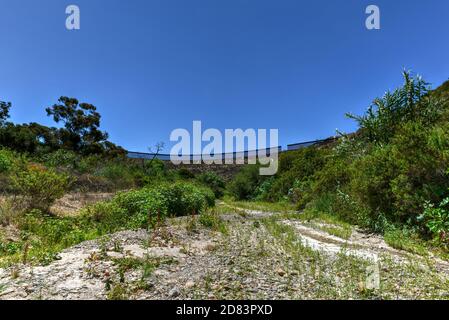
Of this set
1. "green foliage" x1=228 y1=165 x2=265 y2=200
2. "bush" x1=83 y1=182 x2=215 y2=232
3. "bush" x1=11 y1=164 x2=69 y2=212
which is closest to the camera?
"bush" x1=83 y1=182 x2=215 y2=232

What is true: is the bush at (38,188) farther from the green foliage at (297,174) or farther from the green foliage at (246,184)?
the green foliage at (246,184)

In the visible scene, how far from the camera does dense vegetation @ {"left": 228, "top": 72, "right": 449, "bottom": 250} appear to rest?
6.22 m

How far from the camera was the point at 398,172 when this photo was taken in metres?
7.62

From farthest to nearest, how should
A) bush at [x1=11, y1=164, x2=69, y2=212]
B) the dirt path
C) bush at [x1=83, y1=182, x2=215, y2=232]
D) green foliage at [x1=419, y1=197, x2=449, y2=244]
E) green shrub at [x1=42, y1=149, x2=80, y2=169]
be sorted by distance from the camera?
green shrub at [x1=42, y1=149, x2=80, y2=169]
bush at [x1=11, y1=164, x2=69, y2=212]
bush at [x1=83, y1=182, x2=215, y2=232]
green foliage at [x1=419, y1=197, x2=449, y2=244]
the dirt path

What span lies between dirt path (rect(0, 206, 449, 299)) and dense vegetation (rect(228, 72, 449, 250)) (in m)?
1.69

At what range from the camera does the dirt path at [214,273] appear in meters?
3.18

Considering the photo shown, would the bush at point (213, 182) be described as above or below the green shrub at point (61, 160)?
below

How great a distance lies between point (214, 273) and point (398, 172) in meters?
6.04

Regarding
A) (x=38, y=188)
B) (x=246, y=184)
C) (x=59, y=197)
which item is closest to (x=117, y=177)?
(x=59, y=197)

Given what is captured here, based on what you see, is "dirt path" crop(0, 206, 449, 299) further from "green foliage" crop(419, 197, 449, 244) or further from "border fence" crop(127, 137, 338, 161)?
"border fence" crop(127, 137, 338, 161)

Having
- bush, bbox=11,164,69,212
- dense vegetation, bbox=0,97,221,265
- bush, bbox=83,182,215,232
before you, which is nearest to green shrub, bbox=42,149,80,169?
dense vegetation, bbox=0,97,221,265

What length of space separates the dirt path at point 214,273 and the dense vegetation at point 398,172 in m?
1.69

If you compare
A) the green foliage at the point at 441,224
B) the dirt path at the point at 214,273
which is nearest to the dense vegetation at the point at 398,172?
the green foliage at the point at 441,224
